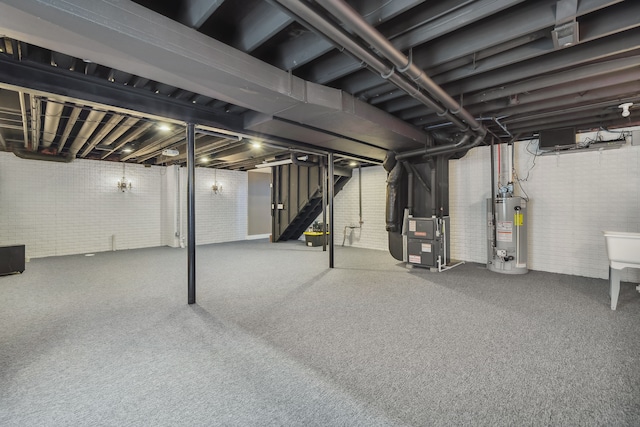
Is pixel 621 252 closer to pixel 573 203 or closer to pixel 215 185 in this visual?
pixel 573 203

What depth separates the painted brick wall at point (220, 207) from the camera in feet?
27.5

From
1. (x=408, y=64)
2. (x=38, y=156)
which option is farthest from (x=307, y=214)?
(x=408, y=64)

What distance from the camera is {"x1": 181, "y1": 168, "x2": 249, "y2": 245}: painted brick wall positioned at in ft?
27.5

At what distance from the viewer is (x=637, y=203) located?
13.4 feet

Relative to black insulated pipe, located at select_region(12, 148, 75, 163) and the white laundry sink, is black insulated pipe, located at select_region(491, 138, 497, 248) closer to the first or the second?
the white laundry sink

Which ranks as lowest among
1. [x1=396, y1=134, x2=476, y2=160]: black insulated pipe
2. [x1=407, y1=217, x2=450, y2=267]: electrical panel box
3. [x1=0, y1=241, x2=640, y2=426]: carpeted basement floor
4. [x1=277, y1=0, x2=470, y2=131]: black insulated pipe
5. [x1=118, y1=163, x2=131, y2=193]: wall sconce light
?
[x1=0, y1=241, x2=640, y2=426]: carpeted basement floor

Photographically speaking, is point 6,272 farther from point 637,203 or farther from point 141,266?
point 637,203

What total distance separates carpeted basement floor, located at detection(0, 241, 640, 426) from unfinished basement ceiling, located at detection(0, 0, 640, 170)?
84.8 inches

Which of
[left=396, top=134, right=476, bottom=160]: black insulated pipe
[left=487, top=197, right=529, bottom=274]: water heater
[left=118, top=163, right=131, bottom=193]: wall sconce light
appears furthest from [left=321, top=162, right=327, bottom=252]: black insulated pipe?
[left=118, top=163, right=131, bottom=193]: wall sconce light

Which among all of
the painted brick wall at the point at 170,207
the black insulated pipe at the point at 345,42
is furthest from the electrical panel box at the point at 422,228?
the painted brick wall at the point at 170,207

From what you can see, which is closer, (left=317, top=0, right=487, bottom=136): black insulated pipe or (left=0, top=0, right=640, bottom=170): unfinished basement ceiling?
(left=317, top=0, right=487, bottom=136): black insulated pipe

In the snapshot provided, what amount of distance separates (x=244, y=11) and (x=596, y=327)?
4.06m

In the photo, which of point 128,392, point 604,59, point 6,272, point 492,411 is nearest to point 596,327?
point 492,411

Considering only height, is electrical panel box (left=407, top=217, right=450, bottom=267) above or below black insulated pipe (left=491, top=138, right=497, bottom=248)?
below
